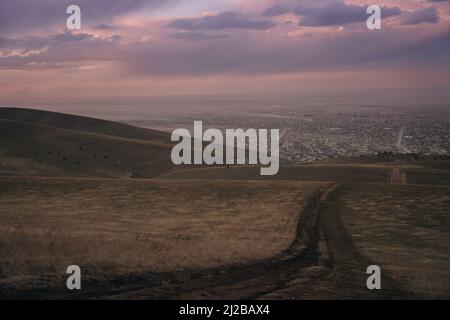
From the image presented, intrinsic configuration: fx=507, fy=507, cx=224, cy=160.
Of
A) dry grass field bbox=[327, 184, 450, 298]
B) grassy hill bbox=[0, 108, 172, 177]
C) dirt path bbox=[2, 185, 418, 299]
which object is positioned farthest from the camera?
grassy hill bbox=[0, 108, 172, 177]

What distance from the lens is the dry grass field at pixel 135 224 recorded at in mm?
16125

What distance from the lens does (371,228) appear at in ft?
92.1

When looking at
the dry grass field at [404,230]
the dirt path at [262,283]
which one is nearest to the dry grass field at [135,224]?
the dirt path at [262,283]

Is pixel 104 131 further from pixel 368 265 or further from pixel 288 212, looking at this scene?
pixel 368 265

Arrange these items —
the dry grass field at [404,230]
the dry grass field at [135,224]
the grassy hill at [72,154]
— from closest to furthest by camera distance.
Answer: the dry grass field at [135,224] < the dry grass field at [404,230] < the grassy hill at [72,154]

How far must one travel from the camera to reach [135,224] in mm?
27922

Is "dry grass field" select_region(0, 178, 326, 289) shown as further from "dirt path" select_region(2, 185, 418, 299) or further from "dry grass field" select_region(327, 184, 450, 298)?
"dry grass field" select_region(327, 184, 450, 298)

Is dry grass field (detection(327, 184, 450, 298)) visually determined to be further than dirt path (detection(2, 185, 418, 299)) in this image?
Yes

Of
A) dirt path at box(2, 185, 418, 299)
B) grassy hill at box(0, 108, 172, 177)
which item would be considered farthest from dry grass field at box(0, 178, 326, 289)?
grassy hill at box(0, 108, 172, 177)

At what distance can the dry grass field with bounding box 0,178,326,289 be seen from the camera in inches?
635

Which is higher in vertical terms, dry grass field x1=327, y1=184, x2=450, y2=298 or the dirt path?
the dirt path

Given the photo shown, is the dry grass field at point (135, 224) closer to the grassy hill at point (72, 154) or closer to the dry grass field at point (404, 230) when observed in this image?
the dry grass field at point (404, 230)

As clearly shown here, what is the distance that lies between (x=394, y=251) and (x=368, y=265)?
3.98 meters

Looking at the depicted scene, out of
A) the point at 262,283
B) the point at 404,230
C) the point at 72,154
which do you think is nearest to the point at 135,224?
the point at 262,283
